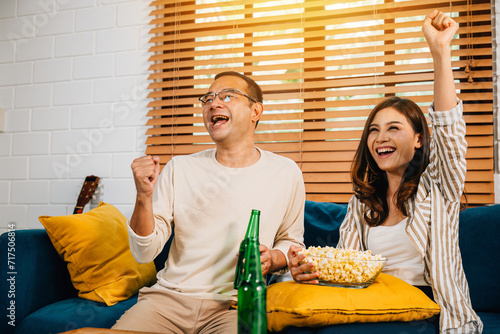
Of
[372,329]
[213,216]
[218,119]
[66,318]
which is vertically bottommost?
[66,318]

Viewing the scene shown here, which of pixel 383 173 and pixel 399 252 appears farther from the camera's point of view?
pixel 383 173

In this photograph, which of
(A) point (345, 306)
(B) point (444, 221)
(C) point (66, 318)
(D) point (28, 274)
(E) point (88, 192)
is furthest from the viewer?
(E) point (88, 192)

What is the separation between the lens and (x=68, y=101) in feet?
9.17

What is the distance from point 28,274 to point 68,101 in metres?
1.42

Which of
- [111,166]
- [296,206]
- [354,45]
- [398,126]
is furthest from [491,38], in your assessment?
[111,166]

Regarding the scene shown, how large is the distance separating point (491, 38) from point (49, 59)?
2668 mm

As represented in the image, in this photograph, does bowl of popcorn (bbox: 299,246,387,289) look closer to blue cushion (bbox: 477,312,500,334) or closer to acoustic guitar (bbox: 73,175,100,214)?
blue cushion (bbox: 477,312,500,334)

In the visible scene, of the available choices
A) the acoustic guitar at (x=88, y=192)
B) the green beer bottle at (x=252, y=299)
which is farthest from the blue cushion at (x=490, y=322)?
the acoustic guitar at (x=88, y=192)

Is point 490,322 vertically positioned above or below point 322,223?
below

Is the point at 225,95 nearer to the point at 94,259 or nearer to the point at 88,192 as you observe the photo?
the point at 94,259

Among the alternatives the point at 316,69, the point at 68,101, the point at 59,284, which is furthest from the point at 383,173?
the point at 68,101

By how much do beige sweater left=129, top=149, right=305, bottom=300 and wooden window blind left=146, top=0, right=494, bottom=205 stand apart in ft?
2.19

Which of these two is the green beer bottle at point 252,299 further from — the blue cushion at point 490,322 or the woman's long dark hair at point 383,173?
the blue cushion at point 490,322

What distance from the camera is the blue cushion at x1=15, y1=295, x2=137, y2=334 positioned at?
1589 millimetres
